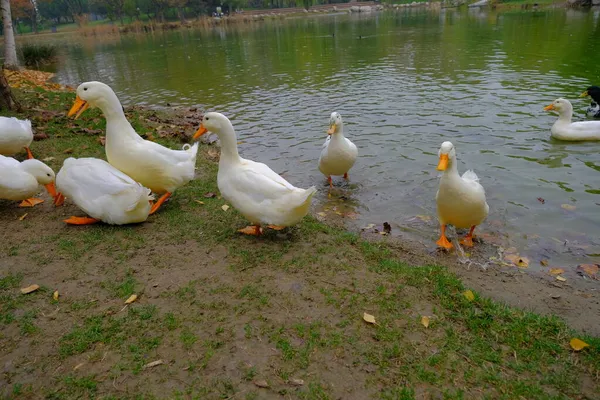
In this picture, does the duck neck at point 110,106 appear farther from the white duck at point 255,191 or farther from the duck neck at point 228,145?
the duck neck at point 228,145

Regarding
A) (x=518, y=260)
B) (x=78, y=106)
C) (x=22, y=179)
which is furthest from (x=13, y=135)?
(x=518, y=260)

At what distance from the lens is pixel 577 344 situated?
3023 millimetres

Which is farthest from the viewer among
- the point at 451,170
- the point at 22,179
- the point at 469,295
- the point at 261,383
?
the point at 22,179

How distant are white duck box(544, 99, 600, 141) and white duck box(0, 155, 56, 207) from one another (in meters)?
9.21

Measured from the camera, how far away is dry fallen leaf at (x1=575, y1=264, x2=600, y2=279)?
14.4 ft

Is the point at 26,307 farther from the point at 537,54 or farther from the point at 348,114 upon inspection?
the point at 537,54

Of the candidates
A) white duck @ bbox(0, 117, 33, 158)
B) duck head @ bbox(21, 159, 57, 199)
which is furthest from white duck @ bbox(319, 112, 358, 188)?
white duck @ bbox(0, 117, 33, 158)

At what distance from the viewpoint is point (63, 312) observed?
3.32 metres

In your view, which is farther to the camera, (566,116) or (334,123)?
(566,116)

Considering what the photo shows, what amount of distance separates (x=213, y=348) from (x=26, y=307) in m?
1.74

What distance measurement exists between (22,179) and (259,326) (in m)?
3.74

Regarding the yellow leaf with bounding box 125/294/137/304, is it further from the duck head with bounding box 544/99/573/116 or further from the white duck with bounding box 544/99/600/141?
the duck head with bounding box 544/99/573/116

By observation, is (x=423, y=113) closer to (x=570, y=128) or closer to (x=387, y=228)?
(x=570, y=128)

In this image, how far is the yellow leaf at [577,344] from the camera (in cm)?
300
